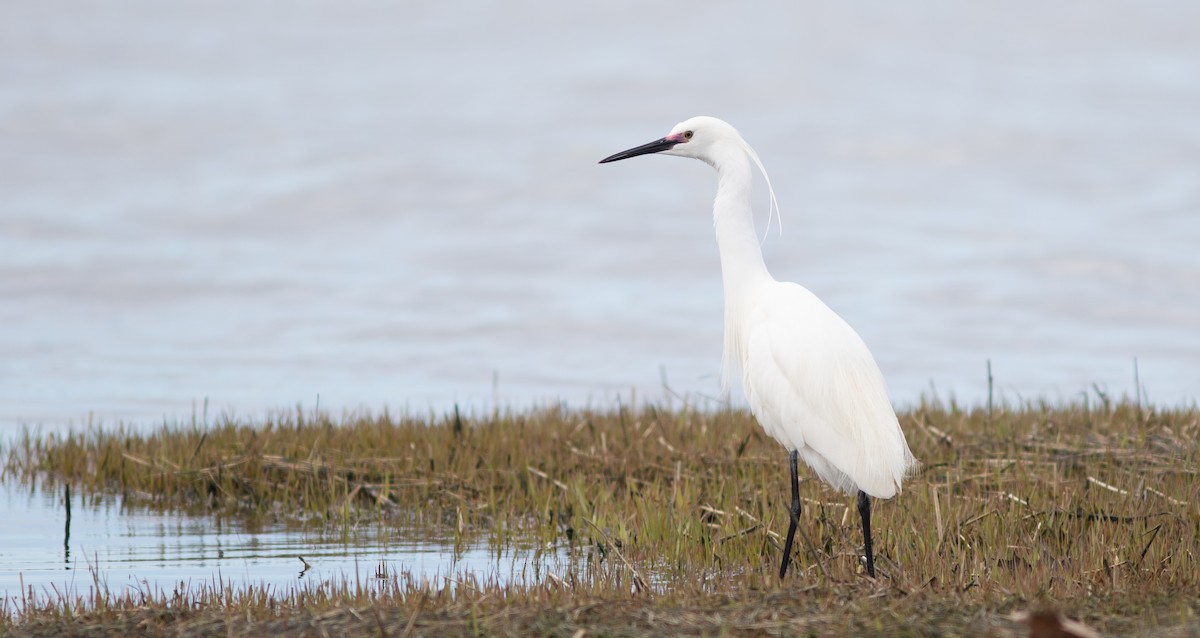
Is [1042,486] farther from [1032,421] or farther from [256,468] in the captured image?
[256,468]

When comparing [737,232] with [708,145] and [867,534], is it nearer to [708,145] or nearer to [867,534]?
[708,145]

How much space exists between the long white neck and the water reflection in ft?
7.34

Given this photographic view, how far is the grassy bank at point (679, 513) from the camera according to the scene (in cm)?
506

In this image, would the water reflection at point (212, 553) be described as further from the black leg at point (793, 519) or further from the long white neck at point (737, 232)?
the long white neck at point (737, 232)

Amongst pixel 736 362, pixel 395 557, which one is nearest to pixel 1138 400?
pixel 736 362

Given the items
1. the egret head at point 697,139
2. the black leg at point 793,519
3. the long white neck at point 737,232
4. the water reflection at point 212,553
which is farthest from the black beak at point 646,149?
the water reflection at point 212,553

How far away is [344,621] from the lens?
4.94 metres

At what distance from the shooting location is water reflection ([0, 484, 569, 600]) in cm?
713

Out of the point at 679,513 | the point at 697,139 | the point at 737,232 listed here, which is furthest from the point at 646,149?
the point at 679,513

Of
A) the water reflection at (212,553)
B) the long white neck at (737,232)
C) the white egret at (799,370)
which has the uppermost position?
the long white neck at (737,232)

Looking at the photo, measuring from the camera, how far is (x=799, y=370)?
Answer: 285 inches

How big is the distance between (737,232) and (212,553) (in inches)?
174

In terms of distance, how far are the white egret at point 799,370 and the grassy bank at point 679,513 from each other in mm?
528

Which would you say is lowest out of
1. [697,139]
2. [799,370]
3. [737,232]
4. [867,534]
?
[867,534]
